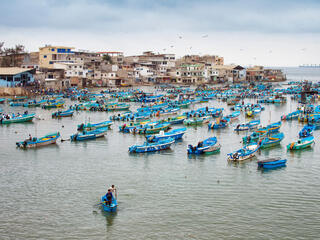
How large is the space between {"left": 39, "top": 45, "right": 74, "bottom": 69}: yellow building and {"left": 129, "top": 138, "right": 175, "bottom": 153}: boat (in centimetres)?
6504

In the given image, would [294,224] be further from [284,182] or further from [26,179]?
[26,179]

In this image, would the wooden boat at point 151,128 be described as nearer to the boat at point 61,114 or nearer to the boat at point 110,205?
the boat at point 61,114

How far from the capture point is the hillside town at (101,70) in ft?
254

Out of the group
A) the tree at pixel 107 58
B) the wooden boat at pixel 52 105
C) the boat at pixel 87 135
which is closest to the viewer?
the boat at pixel 87 135

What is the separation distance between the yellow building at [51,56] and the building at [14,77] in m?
17.4

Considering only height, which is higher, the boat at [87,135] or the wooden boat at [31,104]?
the wooden boat at [31,104]

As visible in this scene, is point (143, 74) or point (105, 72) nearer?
point (105, 72)

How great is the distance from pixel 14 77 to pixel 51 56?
21453 mm

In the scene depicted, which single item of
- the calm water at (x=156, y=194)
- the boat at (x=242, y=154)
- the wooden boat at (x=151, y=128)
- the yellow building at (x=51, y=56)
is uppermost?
the yellow building at (x=51, y=56)

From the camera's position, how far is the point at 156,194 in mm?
19906

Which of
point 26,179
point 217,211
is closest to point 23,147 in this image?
point 26,179

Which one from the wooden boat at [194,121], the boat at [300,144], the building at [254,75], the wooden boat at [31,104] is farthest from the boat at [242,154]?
the building at [254,75]

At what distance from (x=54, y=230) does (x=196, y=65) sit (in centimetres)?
9302

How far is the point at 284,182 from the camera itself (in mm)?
21812
